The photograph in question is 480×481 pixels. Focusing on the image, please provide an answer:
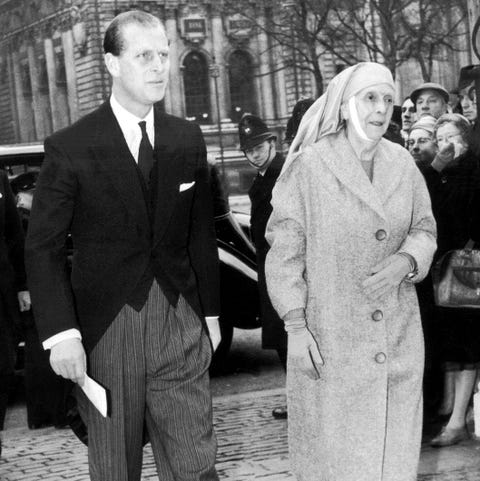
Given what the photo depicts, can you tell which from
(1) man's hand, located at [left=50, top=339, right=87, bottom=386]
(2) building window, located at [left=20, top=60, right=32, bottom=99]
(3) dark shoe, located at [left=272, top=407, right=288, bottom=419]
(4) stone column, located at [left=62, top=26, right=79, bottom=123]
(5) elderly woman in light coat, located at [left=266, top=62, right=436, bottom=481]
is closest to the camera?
(1) man's hand, located at [left=50, top=339, right=87, bottom=386]

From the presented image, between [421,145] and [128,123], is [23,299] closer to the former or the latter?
[128,123]

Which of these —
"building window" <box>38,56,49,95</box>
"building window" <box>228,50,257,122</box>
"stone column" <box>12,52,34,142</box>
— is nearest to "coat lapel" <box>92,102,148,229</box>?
"building window" <box>228,50,257,122</box>

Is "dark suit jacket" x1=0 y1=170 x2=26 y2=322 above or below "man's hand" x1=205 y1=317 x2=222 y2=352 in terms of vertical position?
above

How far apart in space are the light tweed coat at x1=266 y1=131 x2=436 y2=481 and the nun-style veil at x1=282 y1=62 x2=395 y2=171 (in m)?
0.12

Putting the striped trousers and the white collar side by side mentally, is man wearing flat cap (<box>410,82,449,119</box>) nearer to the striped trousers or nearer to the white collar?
the white collar

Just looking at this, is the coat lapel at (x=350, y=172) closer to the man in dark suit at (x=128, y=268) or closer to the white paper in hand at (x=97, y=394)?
the man in dark suit at (x=128, y=268)

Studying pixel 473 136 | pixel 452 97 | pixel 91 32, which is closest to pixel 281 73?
pixel 91 32

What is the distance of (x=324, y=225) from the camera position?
12.5 feet

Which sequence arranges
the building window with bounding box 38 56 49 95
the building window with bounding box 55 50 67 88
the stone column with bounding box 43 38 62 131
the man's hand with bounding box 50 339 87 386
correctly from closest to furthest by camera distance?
the man's hand with bounding box 50 339 87 386 → the stone column with bounding box 43 38 62 131 → the building window with bounding box 55 50 67 88 → the building window with bounding box 38 56 49 95

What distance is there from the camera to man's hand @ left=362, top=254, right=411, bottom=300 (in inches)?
150

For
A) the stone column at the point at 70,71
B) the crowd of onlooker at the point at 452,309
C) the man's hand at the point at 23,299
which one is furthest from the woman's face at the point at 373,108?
the stone column at the point at 70,71

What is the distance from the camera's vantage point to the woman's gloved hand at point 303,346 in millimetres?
3787

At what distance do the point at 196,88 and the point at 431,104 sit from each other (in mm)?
47399

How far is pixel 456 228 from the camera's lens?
554cm
